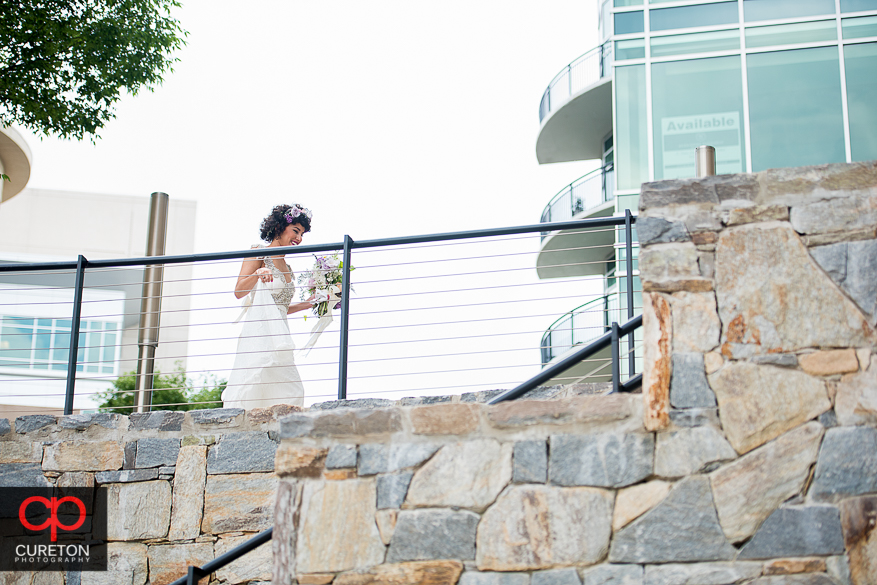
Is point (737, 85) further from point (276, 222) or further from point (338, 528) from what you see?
point (338, 528)

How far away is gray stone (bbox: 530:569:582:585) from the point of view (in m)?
2.92

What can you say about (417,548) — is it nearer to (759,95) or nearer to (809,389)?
(809,389)

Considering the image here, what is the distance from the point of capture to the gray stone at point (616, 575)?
2.89 m

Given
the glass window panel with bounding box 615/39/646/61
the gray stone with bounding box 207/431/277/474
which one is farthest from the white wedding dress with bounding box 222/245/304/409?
the glass window panel with bounding box 615/39/646/61

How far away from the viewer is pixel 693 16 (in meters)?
14.2

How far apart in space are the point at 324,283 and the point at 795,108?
34.9 ft

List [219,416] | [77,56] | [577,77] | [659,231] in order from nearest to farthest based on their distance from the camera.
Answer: [659,231]
[219,416]
[77,56]
[577,77]

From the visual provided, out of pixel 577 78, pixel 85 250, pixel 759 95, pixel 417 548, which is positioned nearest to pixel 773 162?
pixel 759 95

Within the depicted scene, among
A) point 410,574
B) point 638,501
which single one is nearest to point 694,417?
point 638,501

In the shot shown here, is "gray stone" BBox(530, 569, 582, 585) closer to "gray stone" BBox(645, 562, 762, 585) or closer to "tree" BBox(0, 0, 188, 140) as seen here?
"gray stone" BBox(645, 562, 762, 585)

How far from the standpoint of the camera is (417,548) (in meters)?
3.05

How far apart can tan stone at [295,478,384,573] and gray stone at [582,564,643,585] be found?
0.78 meters

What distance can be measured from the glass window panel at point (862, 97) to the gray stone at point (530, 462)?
11603 millimetres

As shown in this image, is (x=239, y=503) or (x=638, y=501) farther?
(x=239, y=503)
